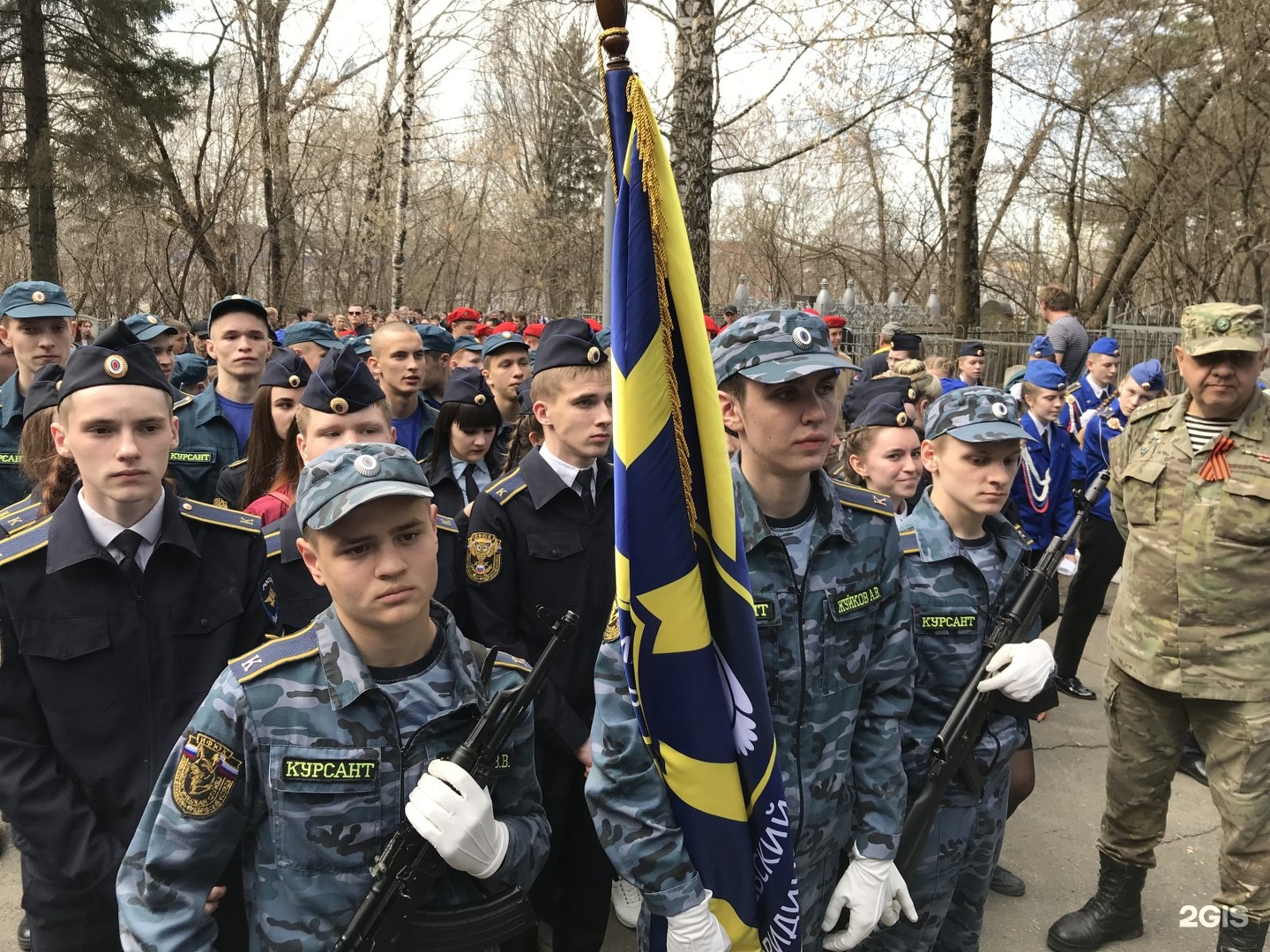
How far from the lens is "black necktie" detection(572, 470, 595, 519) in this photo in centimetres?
321

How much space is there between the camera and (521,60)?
91.5ft

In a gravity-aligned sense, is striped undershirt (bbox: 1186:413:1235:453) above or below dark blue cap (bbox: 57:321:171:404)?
below

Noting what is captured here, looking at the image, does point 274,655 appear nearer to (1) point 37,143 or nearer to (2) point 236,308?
(2) point 236,308

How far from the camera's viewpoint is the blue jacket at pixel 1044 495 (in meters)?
5.47

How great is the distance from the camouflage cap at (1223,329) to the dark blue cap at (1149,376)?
8.56 ft

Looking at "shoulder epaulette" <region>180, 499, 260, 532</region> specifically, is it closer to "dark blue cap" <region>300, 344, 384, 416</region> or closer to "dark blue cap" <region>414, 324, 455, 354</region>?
"dark blue cap" <region>300, 344, 384, 416</region>

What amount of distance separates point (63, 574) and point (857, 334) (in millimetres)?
11915

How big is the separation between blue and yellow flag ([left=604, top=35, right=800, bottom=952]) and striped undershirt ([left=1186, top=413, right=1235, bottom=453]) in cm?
255

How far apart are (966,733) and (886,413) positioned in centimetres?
165

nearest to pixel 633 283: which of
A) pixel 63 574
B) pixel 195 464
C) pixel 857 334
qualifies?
pixel 63 574

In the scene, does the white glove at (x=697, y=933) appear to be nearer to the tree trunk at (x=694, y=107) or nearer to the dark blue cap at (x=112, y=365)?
the dark blue cap at (x=112, y=365)

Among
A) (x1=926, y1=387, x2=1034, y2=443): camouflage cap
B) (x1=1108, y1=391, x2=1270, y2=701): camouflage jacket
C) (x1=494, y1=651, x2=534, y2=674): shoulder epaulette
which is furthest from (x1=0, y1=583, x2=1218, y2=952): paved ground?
(x1=926, y1=387, x2=1034, y2=443): camouflage cap

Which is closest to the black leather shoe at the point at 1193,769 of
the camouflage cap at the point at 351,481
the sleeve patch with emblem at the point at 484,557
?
the sleeve patch with emblem at the point at 484,557

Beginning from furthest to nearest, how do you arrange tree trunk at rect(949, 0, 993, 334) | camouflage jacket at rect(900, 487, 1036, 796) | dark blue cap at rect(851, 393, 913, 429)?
tree trunk at rect(949, 0, 993, 334)
dark blue cap at rect(851, 393, 913, 429)
camouflage jacket at rect(900, 487, 1036, 796)
